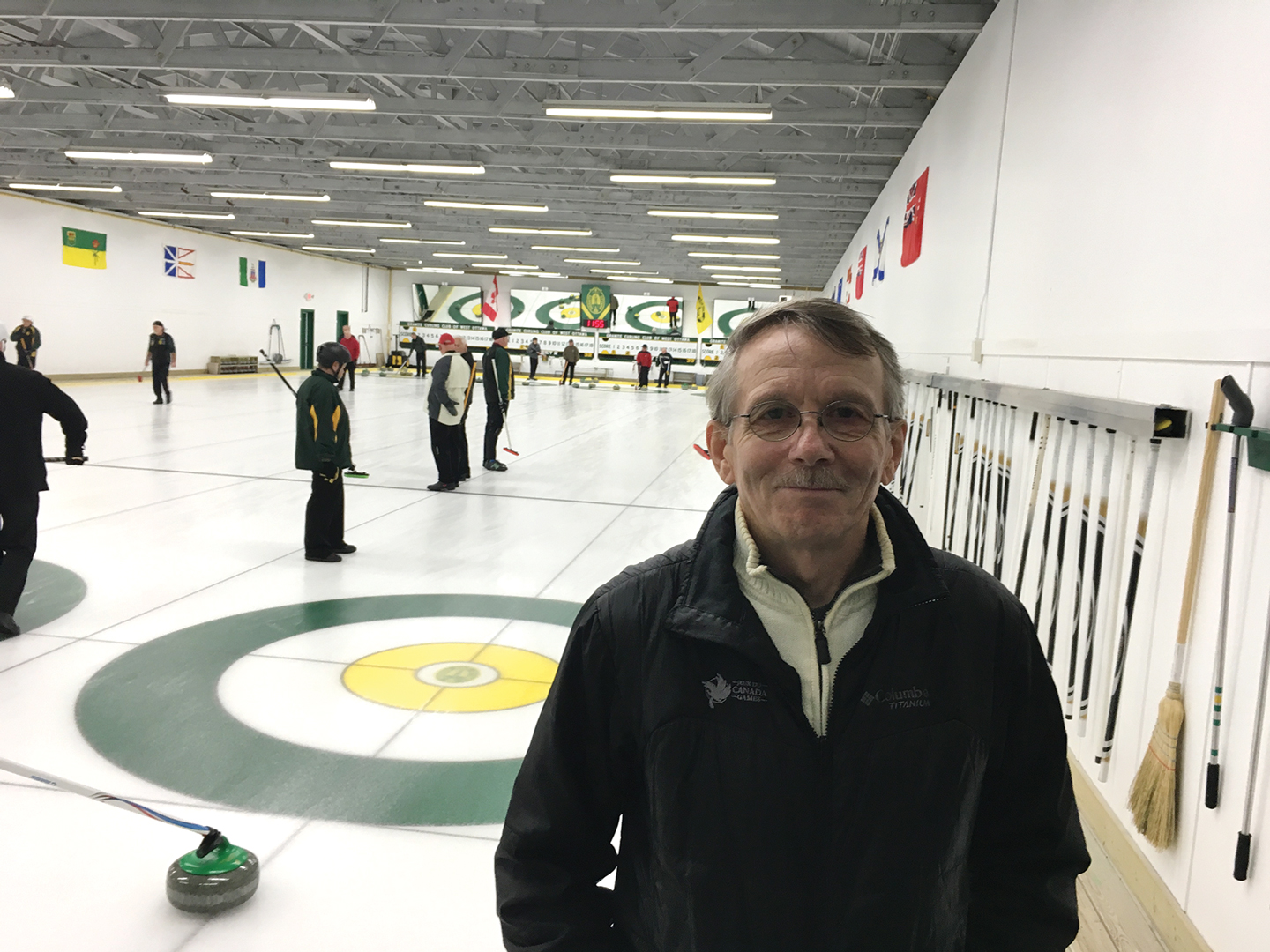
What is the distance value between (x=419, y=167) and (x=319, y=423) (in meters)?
10.9

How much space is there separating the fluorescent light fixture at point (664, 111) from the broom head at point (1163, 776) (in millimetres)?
9298

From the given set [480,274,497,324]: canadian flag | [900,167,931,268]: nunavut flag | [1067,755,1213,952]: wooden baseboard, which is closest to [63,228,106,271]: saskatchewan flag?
[480,274,497,324]: canadian flag

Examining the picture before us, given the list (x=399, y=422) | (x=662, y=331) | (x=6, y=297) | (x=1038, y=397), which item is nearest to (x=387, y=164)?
(x=399, y=422)

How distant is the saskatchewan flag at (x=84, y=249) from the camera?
2403 cm

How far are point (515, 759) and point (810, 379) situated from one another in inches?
119

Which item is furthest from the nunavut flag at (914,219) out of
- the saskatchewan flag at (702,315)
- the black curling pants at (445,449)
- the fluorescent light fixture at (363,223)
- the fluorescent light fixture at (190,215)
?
the saskatchewan flag at (702,315)

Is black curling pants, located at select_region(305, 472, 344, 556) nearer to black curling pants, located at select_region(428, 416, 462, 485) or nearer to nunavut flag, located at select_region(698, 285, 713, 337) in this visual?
black curling pants, located at select_region(428, 416, 462, 485)

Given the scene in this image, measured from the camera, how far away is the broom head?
108 inches

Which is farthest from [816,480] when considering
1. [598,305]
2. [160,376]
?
[598,305]

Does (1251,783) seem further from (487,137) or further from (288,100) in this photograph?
(487,137)

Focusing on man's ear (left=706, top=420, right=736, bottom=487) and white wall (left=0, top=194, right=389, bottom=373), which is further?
white wall (left=0, top=194, right=389, bottom=373)

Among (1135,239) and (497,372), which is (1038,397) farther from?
(497,372)

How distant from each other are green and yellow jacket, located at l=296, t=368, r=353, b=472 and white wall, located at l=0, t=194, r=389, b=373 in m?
19.8

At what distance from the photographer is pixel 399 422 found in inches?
690
